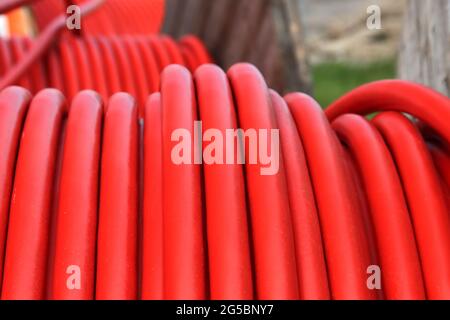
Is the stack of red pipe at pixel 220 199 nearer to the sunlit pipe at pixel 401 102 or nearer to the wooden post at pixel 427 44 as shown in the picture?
the sunlit pipe at pixel 401 102

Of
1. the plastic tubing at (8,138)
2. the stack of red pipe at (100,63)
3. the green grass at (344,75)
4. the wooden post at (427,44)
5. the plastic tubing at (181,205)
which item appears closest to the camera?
the plastic tubing at (181,205)

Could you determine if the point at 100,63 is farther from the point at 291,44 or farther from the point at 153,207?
the point at 153,207

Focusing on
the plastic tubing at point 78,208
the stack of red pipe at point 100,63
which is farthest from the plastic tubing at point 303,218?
the stack of red pipe at point 100,63

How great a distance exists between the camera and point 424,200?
890 mm

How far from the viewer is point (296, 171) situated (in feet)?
2.94

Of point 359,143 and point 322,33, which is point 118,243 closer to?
point 359,143

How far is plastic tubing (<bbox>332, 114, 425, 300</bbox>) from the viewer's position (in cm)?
84

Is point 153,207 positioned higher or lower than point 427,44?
lower

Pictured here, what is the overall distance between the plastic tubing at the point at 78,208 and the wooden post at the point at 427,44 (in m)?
0.57

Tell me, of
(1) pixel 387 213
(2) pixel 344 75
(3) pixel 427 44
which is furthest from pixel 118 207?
(2) pixel 344 75

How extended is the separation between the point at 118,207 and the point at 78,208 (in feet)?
0.16

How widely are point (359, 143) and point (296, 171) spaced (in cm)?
13

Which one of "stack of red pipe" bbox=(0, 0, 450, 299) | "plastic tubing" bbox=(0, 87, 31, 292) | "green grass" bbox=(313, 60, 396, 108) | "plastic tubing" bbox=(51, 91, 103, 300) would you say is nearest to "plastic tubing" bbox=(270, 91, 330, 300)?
"stack of red pipe" bbox=(0, 0, 450, 299)

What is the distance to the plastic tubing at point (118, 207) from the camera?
83 cm
